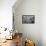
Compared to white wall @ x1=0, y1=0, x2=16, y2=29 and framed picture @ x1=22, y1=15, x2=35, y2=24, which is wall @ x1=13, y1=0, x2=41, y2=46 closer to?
framed picture @ x1=22, y1=15, x2=35, y2=24

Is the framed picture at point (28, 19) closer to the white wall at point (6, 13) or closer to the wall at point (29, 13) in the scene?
the wall at point (29, 13)

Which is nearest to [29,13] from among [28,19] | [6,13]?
[28,19]

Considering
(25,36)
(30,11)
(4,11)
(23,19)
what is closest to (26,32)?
(25,36)

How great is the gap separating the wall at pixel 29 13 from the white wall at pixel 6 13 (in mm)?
1390

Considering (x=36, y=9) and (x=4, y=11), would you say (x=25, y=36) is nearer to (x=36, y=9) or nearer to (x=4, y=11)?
(x=36, y=9)

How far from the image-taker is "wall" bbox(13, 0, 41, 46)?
5730 millimetres

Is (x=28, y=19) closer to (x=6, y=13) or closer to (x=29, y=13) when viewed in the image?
(x=29, y=13)

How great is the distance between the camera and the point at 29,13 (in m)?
5.74

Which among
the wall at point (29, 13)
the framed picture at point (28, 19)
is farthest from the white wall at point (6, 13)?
the framed picture at point (28, 19)

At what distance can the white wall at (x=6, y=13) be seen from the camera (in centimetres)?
425

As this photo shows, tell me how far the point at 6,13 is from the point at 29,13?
68.1 inches

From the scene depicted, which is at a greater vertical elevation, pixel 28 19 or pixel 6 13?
pixel 6 13

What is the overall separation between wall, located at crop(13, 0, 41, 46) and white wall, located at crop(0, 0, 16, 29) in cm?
139

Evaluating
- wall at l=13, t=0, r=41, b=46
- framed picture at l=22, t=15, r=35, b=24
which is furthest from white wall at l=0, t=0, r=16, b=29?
framed picture at l=22, t=15, r=35, b=24
